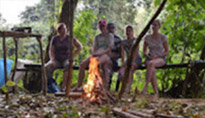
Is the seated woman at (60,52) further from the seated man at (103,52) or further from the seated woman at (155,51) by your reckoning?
the seated woman at (155,51)

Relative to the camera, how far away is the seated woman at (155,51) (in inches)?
265

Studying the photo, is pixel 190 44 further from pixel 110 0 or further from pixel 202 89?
pixel 110 0

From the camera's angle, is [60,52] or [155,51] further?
[60,52]

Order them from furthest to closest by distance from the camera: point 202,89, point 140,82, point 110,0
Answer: point 110,0, point 140,82, point 202,89

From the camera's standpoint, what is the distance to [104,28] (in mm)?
7340

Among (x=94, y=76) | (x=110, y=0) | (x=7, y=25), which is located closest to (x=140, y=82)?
(x=94, y=76)

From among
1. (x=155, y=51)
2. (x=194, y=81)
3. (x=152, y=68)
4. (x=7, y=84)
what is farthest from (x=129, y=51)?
(x=7, y=84)

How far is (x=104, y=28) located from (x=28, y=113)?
356 centimetres

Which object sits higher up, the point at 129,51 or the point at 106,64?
the point at 129,51

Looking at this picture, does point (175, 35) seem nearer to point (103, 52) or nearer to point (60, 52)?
point (103, 52)

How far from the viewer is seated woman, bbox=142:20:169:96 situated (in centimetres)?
673

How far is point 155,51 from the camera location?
23.0 feet

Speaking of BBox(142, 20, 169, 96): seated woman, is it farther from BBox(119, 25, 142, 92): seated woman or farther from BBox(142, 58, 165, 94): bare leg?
BBox(119, 25, 142, 92): seated woman

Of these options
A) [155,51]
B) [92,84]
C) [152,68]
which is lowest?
[92,84]
